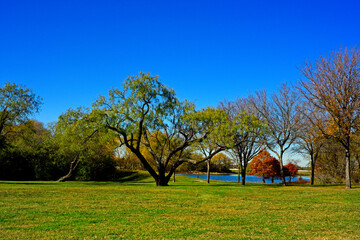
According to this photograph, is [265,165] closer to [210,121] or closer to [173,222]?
[210,121]

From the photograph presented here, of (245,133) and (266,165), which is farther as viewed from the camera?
(266,165)

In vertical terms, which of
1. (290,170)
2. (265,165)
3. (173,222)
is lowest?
(290,170)

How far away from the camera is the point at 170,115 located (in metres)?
27.9

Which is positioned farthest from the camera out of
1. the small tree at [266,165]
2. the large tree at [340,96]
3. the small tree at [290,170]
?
the small tree at [290,170]

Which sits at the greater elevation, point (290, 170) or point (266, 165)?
point (266, 165)

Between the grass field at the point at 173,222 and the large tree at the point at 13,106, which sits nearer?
the grass field at the point at 173,222

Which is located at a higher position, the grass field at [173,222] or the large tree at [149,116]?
the large tree at [149,116]

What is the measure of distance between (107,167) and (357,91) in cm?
3888

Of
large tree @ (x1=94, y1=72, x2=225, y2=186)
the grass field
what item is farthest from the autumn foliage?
the grass field

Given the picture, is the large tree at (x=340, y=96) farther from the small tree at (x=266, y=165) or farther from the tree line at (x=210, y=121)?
the small tree at (x=266, y=165)

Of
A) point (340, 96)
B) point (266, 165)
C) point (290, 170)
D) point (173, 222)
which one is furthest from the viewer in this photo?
point (290, 170)

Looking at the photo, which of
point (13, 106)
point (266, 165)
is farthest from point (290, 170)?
point (13, 106)

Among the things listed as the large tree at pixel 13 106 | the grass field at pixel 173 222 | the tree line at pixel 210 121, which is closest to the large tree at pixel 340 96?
the tree line at pixel 210 121

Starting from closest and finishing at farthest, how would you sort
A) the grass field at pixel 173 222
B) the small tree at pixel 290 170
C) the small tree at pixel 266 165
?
1. the grass field at pixel 173 222
2. the small tree at pixel 266 165
3. the small tree at pixel 290 170
